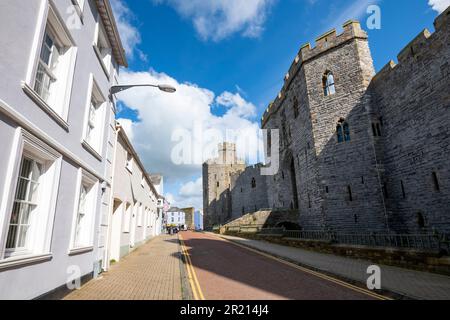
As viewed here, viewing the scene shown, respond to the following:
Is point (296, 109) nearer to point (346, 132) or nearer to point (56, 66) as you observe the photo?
point (346, 132)

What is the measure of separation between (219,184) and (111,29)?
49.7 meters

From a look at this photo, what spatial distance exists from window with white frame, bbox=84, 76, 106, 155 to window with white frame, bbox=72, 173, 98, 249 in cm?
127

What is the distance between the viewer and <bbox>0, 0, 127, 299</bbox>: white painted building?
4.08 metres

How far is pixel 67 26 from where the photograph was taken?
6090mm

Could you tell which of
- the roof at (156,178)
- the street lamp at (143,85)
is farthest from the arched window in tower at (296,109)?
the roof at (156,178)

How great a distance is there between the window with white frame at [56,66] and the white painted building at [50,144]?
0.02m

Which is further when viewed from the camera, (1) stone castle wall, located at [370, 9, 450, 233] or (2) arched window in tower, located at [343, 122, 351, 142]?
(2) arched window in tower, located at [343, 122, 351, 142]

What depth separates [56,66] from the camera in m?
6.18

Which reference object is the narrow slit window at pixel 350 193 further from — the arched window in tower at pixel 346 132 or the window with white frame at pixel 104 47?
the window with white frame at pixel 104 47

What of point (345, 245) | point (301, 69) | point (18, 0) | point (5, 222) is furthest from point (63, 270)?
point (301, 69)

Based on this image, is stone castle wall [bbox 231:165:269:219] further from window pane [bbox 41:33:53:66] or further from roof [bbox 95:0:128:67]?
window pane [bbox 41:33:53:66]

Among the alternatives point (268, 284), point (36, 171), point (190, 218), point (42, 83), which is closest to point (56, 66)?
point (42, 83)

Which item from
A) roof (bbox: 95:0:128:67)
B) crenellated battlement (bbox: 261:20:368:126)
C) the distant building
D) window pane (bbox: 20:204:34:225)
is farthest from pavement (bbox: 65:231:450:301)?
the distant building

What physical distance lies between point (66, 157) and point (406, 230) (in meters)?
16.6
